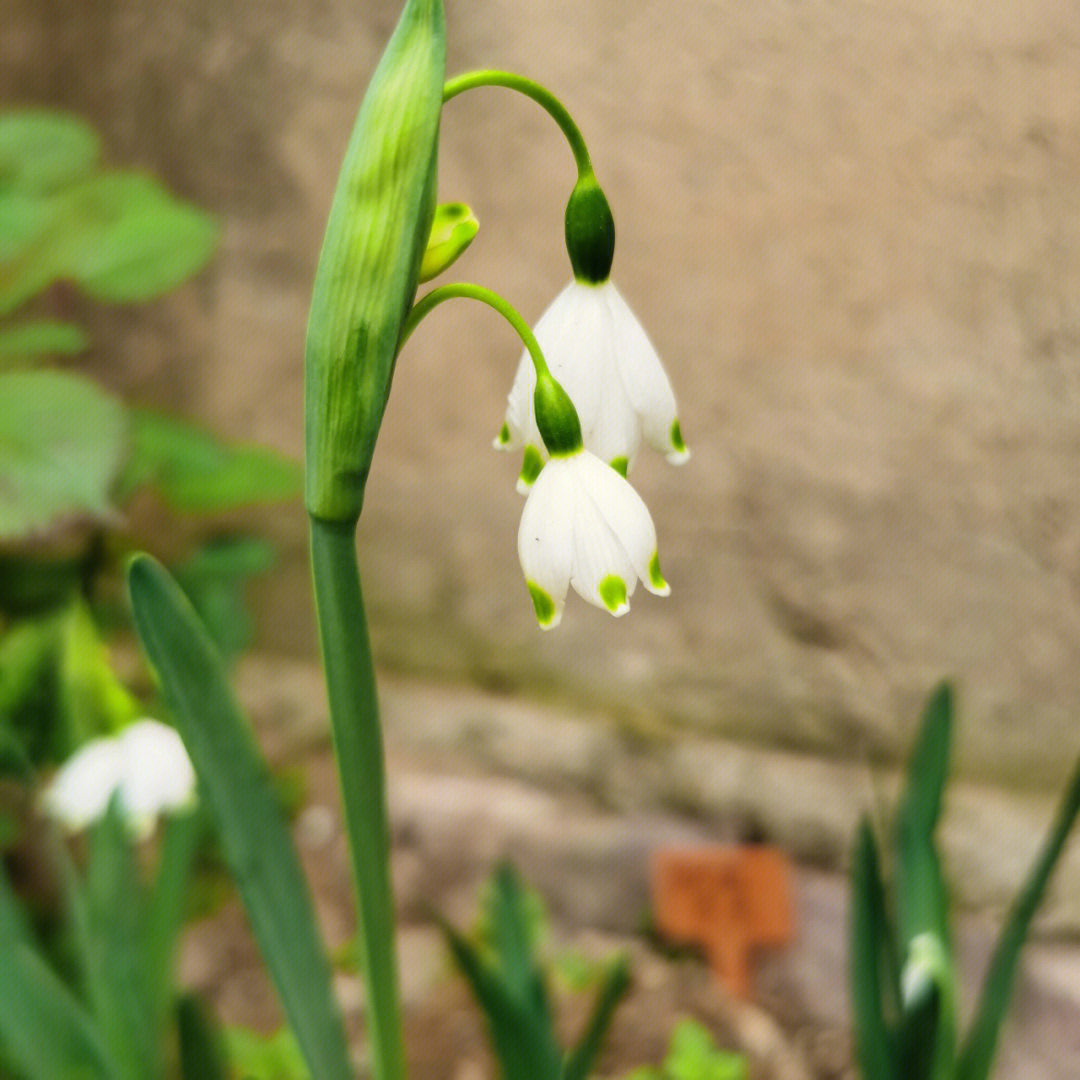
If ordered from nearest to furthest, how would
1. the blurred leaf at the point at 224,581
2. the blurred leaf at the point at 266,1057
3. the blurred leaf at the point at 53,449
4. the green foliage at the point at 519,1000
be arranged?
1. the green foliage at the point at 519,1000
2. the blurred leaf at the point at 53,449
3. the blurred leaf at the point at 266,1057
4. the blurred leaf at the point at 224,581

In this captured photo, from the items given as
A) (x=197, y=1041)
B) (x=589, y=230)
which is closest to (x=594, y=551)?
(x=589, y=230)

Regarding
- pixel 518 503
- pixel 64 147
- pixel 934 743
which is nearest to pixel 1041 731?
pixel 934 743

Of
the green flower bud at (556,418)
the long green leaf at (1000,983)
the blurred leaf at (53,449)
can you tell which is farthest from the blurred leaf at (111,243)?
the long green leaf at (1000,983)

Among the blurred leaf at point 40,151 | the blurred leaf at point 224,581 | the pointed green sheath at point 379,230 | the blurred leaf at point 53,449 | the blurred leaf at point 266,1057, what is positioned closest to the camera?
the pointed green sheath at point 379,230

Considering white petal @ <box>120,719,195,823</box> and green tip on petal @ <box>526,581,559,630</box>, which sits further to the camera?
white petal @ <box>120,719,195,823</box>

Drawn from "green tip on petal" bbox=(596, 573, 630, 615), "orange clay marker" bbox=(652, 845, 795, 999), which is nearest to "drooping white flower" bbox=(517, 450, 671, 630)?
"green tip on petal" bbox=(596, 573, 630, 615)

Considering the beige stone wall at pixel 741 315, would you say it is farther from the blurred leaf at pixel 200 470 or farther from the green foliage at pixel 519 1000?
the green foliage at pixel 519 1000

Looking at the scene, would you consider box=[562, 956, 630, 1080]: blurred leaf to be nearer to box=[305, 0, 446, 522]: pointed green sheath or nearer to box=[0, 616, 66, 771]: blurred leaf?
box=[305, 0, 446, 522]: pointed green sheath
